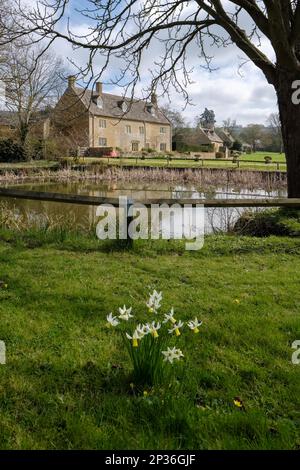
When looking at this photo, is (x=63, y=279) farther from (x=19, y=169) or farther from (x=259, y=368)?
(x=19, y=169)

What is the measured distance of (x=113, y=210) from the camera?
13.1m

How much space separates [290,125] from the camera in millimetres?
8328

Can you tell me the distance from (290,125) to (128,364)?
703 cm

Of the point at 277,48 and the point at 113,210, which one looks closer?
the point at 277,48

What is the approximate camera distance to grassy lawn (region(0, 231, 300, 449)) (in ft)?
6.89

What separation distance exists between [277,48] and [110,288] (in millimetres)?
5852

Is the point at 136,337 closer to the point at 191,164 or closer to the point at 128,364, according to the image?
the point at 128,364

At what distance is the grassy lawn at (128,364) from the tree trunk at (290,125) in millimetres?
3592

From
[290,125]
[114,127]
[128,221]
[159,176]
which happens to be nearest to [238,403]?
[128,221]

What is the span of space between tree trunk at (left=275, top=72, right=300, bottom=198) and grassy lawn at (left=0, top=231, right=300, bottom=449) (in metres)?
3.59

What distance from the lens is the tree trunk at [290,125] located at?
8172mm

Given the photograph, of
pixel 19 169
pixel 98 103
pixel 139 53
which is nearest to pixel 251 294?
pixel 139 53

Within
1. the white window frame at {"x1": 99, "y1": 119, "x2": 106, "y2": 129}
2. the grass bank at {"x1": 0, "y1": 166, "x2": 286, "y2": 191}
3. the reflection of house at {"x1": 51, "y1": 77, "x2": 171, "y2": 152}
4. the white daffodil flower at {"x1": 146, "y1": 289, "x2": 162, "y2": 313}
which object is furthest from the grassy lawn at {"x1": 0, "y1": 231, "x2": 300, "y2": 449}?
the white window frame at {"x1": 99, "y1": 119, "x2": 106, "y2": 129}

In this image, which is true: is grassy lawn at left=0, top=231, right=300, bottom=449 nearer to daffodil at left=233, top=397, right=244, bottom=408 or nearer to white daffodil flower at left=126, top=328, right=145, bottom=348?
daffodil at left=233, top=397, right=244, bottom=408
